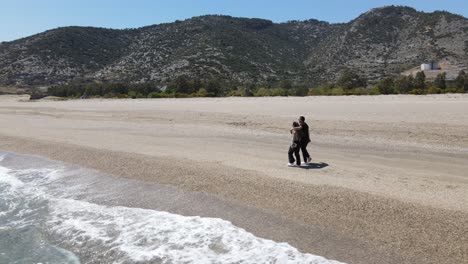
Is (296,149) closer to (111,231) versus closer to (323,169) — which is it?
(323,169)

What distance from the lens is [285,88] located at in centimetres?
4016

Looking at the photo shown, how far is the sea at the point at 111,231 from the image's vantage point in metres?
6.55

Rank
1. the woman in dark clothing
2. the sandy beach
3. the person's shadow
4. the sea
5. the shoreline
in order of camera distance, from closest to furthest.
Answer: the shoreline → the sea → the sandy beach → the person's shadow → the woman in dark clothing

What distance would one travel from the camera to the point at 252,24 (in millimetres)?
93562

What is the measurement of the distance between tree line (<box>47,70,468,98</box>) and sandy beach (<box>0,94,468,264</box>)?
9.12 meters

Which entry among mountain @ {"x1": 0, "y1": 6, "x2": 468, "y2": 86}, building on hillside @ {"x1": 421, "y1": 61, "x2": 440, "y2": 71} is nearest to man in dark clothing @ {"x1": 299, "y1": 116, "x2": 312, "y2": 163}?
mountain @ {"x1": 0, "y1": 6, "x2": 468, "y2": 86}

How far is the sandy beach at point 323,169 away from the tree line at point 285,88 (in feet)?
29.9

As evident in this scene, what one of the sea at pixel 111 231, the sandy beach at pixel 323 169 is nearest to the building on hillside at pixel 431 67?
the sandy beach at pixel 323 169

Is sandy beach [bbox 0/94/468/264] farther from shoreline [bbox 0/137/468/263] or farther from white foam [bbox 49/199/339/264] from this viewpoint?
white foam [bbox 49/199/339/264]

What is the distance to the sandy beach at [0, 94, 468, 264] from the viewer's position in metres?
6.75

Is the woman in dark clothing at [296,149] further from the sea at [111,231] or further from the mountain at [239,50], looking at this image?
the mountain at [239,50]

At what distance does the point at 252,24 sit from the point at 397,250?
9032 centimetres

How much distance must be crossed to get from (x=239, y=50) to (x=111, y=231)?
6684cm

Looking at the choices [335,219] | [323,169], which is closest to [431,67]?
[323,169]
